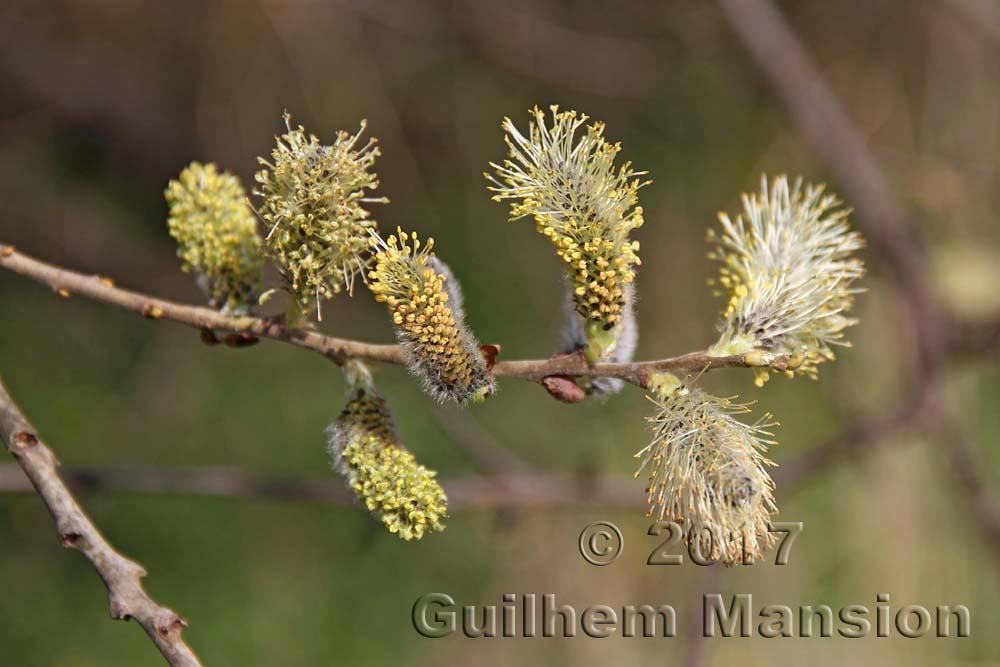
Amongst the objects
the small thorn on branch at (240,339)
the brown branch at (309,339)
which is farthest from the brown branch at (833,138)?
the small thorn on branch at (240,339)

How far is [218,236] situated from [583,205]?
1.45ft

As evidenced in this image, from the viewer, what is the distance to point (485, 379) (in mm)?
934

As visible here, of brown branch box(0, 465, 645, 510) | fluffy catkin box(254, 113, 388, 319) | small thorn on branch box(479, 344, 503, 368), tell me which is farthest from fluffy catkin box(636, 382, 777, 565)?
brown branch box(0, 465, 645, 510)

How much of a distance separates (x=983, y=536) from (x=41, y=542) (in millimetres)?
2705

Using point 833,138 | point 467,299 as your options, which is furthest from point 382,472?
point 467,299

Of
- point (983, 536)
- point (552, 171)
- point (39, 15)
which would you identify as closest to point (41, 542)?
point (39, 15)

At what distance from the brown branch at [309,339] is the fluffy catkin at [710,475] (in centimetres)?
4

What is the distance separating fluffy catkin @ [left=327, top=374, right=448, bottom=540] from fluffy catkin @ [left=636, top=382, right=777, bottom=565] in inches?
8.7

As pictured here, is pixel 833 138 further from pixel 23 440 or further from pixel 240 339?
pixel 23 440

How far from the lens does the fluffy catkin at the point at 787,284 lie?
0.99m

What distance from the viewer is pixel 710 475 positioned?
0.91 meters

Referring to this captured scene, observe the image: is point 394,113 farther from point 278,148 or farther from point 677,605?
point 278,148

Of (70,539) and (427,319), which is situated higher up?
(427,319)

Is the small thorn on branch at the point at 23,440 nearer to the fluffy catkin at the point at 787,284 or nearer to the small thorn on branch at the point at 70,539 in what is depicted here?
the small thorn on branch at the point at 70,539
